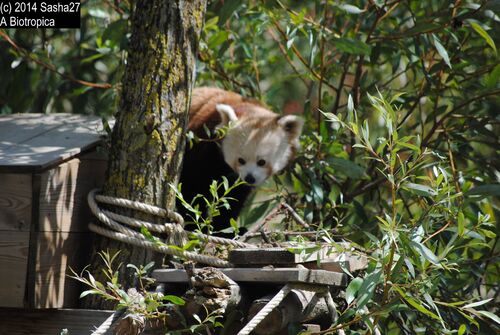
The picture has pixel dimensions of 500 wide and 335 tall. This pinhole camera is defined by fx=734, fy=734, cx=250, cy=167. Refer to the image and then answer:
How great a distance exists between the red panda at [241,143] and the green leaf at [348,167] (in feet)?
2.06

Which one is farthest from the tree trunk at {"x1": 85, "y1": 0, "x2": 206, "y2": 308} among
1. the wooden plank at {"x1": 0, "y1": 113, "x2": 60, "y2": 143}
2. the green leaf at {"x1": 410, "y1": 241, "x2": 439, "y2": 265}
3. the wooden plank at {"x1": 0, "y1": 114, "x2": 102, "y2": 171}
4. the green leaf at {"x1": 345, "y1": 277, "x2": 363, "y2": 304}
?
the green leaf at {"x1": 410, "y1": 241, "x2": 439, "y2": 265}

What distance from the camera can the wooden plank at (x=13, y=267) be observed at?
257 cm

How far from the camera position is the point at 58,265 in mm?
2676

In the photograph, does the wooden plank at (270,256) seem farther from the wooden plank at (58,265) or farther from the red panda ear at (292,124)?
the red panda ear at (292,124)

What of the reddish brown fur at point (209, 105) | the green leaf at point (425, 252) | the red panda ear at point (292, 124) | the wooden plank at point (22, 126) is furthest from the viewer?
the red panda ear at point (292, 124)

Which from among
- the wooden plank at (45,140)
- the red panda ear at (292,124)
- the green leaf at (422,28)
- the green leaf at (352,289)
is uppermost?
the green leaf at (422,28)

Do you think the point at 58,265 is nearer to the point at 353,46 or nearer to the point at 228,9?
the point at 228,9

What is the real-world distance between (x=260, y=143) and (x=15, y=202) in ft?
6.31

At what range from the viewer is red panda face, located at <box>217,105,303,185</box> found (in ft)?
13.8

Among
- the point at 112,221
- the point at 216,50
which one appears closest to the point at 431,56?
the point at 216,50

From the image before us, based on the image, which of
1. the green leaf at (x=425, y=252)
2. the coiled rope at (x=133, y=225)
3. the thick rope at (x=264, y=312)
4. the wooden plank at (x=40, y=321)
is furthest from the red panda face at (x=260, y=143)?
the green leaf at (x=425, y=252)

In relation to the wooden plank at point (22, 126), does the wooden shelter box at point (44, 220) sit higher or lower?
lower

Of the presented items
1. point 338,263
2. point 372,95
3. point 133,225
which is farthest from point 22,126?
point 372,95

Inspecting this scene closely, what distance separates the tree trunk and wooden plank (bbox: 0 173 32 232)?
0.28m
